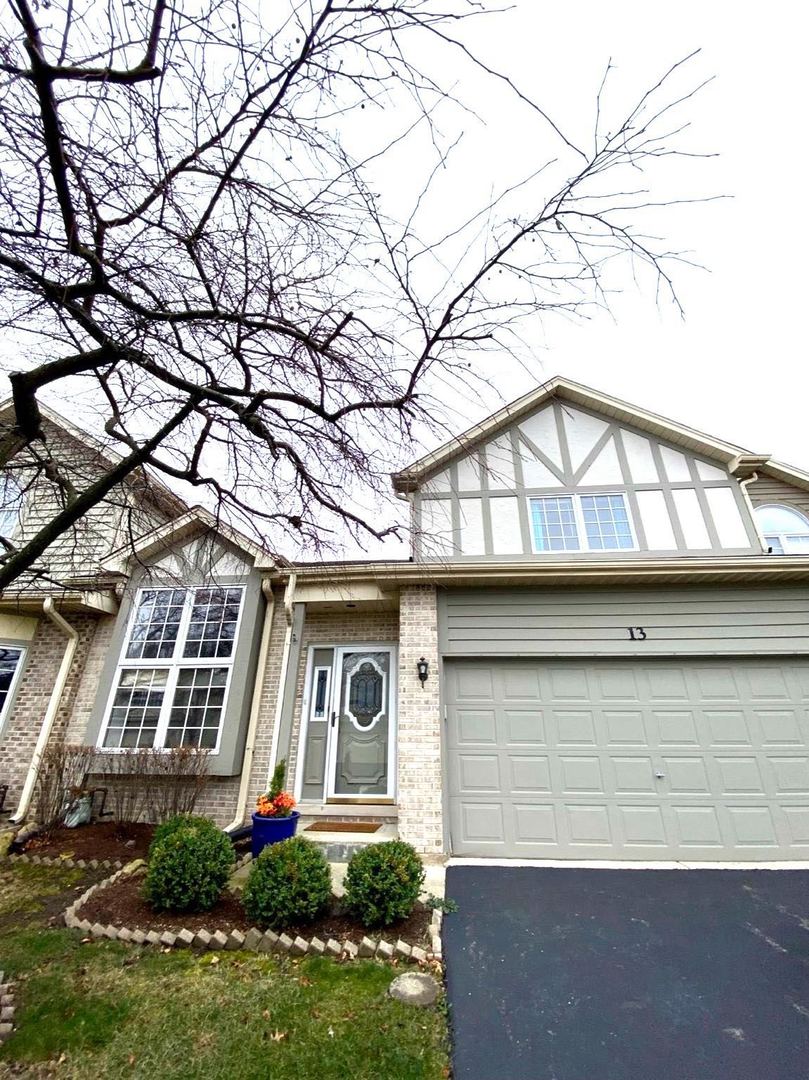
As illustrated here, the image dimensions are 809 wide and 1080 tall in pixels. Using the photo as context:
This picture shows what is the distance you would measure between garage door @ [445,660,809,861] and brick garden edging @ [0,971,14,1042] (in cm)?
420

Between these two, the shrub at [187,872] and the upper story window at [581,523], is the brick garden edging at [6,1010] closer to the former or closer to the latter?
the shrub at [187,872]

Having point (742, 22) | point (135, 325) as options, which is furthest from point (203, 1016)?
point (742, 22)

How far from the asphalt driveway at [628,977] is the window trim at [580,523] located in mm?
4021

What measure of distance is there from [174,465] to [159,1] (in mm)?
2858

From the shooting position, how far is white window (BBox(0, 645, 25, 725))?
7785 mm

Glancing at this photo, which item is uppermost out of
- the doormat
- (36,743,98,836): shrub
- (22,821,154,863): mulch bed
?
(36,743,98,836): shrub

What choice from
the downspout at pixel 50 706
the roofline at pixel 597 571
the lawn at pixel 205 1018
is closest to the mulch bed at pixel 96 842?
the downspout at pixel 50 706

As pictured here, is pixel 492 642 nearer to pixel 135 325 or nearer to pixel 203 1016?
pixel 203 1016

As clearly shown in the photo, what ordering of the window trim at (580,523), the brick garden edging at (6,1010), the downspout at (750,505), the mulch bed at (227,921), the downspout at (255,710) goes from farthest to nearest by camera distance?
the window trim at (580,523) → the downspout at (750,505) → the downspout at (255,710) → the mulch bed at (227,921) → the brick garden edging at (6,1010)

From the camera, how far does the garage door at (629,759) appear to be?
5.79 meters

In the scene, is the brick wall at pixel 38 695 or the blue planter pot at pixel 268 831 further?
the brick wall at pixel 38 695

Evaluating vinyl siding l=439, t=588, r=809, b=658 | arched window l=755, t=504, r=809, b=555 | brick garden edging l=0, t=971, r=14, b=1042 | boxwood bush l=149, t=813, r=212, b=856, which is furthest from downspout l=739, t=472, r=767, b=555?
brick garden edging l=0, t=971, r=14, b=1042

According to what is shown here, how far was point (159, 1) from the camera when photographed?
1745mm

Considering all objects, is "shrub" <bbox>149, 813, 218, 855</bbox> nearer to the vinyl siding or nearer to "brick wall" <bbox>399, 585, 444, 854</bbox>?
"brick wall" <bbox>399, 585, 444, 854</bbox>
